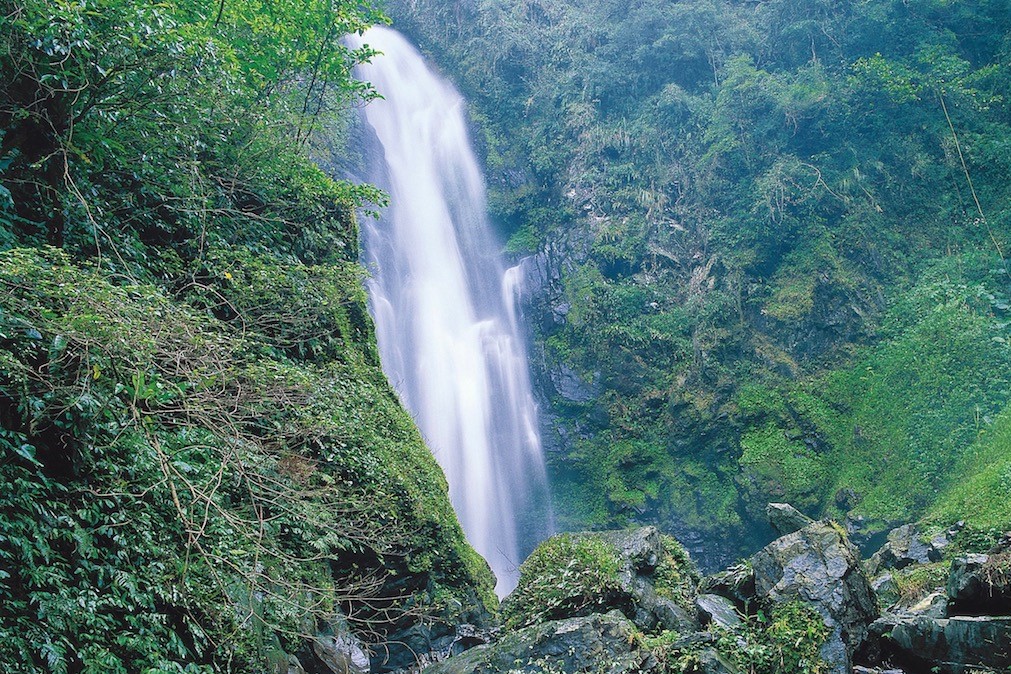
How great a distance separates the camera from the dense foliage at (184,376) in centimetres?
374

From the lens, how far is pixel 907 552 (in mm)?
10242

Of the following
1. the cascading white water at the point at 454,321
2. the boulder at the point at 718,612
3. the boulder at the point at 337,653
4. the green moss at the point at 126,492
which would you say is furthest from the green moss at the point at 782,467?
the green moss at the point at 126,492

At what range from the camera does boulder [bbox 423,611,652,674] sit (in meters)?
5.81

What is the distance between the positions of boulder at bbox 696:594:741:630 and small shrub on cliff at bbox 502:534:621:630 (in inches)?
38.7

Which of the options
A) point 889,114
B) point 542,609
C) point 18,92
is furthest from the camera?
point 889,114

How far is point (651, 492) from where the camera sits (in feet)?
54.0

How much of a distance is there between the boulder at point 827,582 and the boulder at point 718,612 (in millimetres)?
373

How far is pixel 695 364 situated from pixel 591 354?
2859 mm

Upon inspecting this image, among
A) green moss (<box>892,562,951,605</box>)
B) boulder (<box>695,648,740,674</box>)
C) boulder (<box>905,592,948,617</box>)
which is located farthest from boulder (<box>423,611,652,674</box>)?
green moss (<box>892,562,951,605</box>)

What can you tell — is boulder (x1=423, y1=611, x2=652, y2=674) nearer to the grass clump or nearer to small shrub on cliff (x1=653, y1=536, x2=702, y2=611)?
the grass clump

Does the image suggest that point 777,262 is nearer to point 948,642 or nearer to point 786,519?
point 786,519

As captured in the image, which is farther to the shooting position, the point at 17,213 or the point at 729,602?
the point at 729,602

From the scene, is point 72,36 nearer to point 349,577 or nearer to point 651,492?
point 349,577

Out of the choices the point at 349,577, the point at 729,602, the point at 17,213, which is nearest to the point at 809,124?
the point at 729,602
